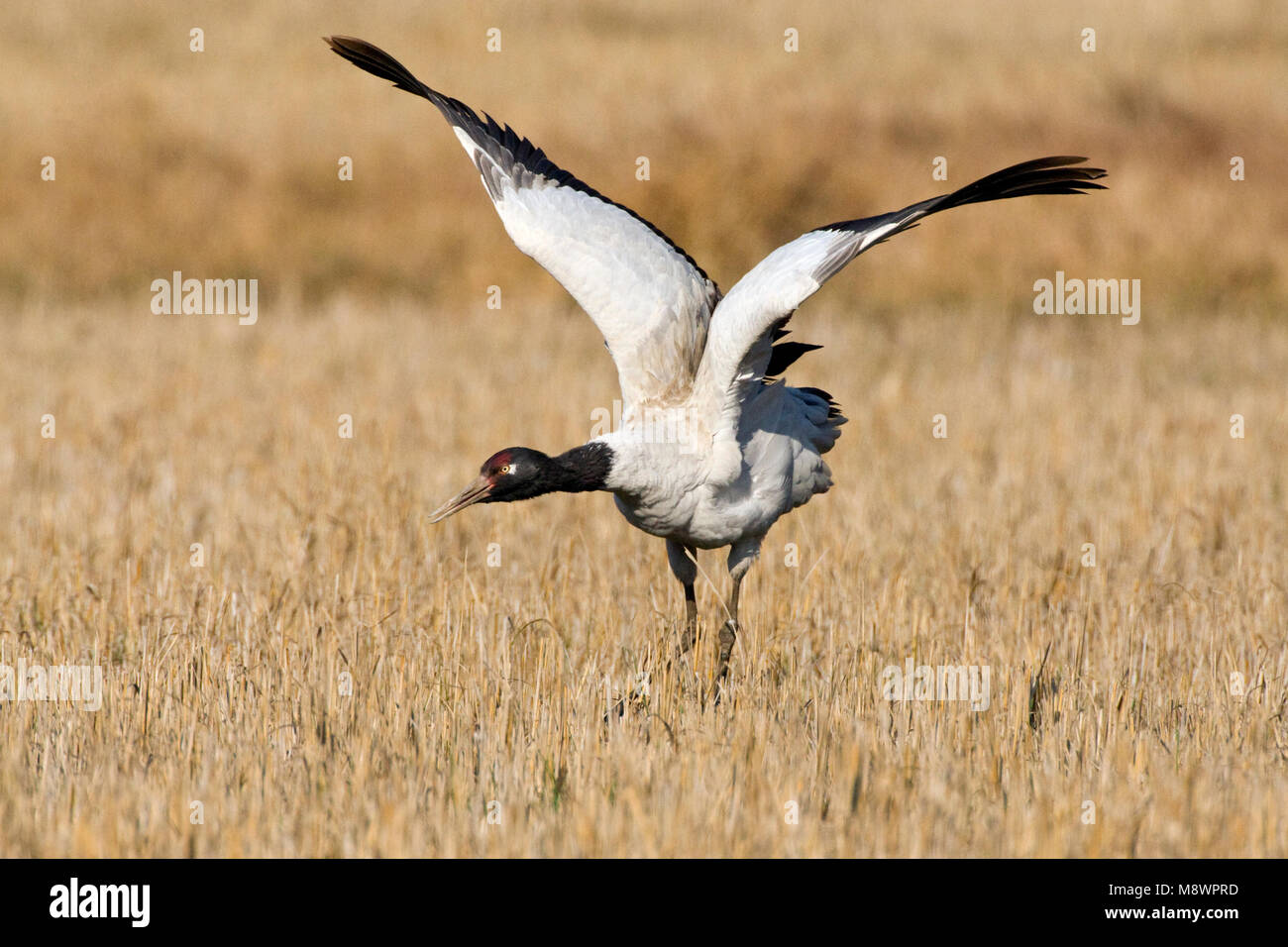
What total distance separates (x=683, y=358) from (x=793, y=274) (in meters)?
0.72

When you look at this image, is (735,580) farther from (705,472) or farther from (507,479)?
(507,479)

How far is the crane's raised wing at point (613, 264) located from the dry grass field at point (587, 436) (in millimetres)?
1110

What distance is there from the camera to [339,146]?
1828 centimetres

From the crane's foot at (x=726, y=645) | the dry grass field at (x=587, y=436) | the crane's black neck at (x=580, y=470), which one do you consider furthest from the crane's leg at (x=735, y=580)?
the crane's black neck at (x=580, y=470)

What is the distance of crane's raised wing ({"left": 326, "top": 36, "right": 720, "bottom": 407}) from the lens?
5973mm

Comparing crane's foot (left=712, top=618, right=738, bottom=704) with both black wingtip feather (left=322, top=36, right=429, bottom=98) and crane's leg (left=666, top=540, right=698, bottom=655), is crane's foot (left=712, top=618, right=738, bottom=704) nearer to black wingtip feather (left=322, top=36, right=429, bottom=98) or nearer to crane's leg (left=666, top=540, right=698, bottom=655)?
crane's leg (left=666, top=540, right=698, bottom=655)

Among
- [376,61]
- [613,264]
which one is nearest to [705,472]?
[613,264]

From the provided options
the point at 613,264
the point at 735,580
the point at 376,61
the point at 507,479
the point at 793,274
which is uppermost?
the point at 376,61

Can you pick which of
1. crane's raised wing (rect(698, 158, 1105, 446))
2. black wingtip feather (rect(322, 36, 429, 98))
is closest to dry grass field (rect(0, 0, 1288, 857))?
crane's raised wing (rect(698, 158, 1105, 446))

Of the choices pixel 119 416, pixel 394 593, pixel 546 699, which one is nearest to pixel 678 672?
pixel 546 699

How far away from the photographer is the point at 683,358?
5973 millimetres

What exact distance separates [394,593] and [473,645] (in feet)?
2.79

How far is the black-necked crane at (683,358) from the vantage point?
5371 millimetres

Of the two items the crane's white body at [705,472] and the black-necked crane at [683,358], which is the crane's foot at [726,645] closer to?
the black-necked crane at [683,358]
